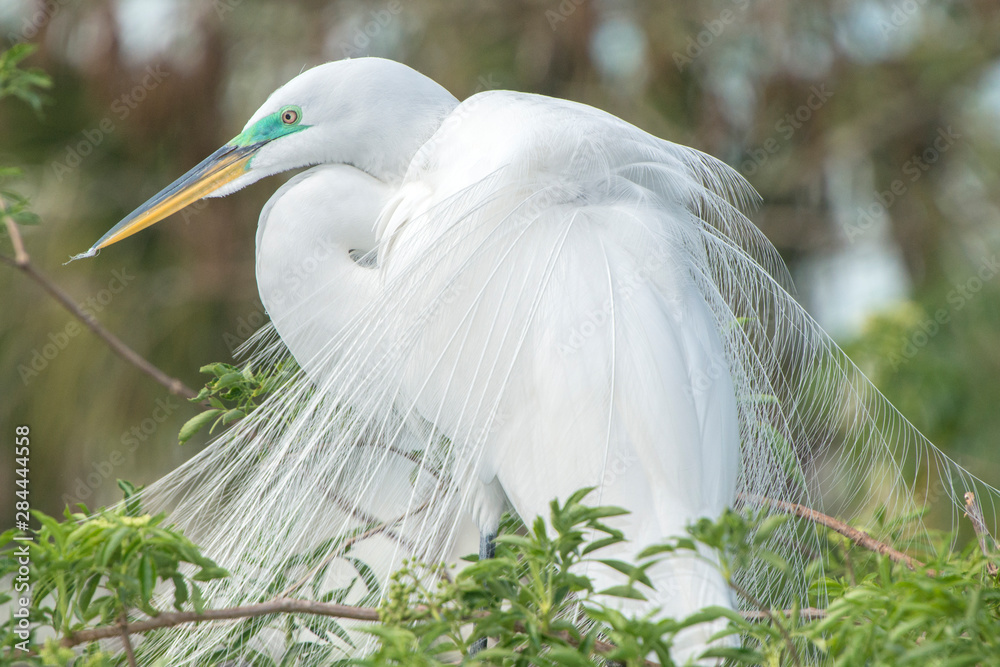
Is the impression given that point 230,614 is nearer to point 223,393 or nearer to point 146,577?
point 146,577

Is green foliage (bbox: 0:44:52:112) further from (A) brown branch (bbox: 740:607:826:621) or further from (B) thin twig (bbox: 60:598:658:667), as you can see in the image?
(A) brown branch (bbox: 740:607:826:621)

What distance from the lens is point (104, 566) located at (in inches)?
26.4

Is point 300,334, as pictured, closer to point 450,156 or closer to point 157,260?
point 450,156

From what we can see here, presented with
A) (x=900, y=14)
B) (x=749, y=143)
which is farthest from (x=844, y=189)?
(x=900, y=14)

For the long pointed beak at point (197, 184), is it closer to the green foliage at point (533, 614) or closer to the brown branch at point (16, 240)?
the brown branch at point (16, 240)

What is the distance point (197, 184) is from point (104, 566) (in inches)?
32.9

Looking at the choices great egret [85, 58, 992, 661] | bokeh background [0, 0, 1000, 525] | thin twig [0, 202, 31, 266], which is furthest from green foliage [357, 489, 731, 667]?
bokeh background [0, 0, 1000, 525]

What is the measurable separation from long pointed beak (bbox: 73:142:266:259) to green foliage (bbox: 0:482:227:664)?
0.76 m

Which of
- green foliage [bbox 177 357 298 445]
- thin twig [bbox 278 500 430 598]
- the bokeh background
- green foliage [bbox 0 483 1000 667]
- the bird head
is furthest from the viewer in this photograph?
the bokeh background

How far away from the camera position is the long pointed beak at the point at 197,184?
1360 millimetres

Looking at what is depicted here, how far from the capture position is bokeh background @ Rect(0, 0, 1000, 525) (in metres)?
3.56

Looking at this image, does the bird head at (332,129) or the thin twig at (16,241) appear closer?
the thin twig at (16,241)

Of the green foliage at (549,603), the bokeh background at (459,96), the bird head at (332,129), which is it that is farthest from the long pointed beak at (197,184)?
the bokeh background at (459,96)

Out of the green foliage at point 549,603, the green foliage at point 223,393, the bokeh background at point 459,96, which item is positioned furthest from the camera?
the bokeh background at point 459,96
